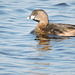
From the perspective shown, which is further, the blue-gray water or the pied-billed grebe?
the pied-billed grebe

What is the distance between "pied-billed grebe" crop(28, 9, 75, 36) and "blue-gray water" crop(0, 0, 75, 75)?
1.12ft

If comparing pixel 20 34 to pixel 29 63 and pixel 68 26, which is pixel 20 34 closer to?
pixel 68 26

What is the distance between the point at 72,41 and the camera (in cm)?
1127

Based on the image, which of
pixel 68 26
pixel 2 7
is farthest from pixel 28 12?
pixel 68 26

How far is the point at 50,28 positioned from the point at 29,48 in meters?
2.02

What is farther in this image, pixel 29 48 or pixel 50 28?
pixel 50 28

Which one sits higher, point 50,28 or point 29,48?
point 50,28

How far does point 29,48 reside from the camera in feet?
34.4

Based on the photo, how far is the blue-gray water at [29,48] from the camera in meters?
8.59

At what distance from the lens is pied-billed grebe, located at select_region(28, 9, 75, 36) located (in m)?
12.0

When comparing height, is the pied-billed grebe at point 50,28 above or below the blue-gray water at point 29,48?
above

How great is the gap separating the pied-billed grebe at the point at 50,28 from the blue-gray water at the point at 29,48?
13.4 inches

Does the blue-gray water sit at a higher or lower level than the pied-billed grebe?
lower

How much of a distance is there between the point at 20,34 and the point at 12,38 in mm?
658
